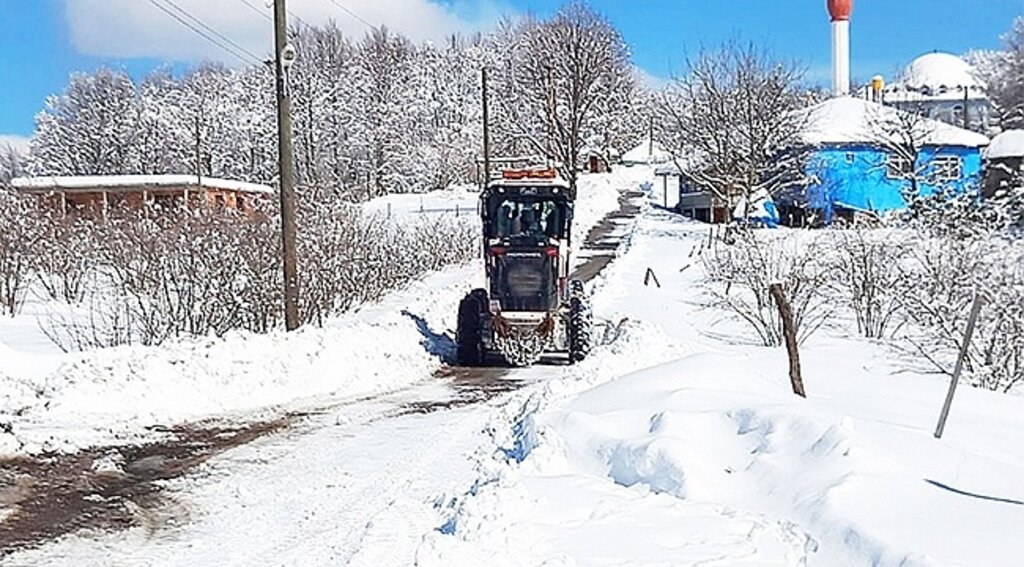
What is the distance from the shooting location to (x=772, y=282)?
18703mm

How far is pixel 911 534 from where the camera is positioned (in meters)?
6.02

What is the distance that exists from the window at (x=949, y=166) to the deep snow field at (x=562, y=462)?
3404 centimetres

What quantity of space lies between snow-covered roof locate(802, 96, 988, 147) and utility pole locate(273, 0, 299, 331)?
36.3 m

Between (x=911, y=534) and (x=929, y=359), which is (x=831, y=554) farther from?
(x=929, y=359)

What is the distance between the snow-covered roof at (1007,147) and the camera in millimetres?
52156

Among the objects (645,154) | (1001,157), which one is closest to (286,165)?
(1001,157)

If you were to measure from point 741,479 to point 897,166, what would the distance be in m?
45.7

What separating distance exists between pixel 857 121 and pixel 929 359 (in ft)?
129

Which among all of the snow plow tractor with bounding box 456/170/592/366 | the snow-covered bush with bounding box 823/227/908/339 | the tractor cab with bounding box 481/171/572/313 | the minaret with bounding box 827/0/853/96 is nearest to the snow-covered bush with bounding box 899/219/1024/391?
the snow-covered bush with bounding box 823/227/908/339

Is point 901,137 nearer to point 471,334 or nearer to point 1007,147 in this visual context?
point 1007,147

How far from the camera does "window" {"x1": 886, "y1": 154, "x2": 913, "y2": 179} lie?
163 feet

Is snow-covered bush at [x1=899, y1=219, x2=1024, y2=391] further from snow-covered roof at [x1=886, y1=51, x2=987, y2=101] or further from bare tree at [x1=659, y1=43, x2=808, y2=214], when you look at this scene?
snow-covered roof at [x1=886, y1=51, x2=987, y2=101]

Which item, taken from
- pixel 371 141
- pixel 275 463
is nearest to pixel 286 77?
pixel 275 463

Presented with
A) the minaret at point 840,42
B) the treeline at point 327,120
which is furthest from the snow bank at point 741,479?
the treeline at point 327,120
